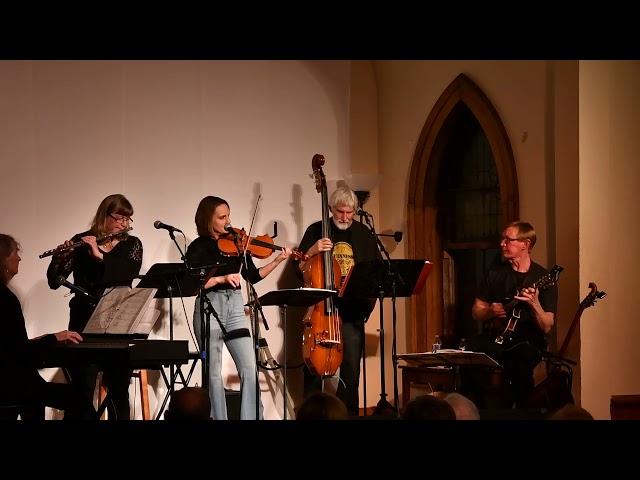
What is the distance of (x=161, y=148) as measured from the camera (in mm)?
6973

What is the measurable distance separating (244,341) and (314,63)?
9.09 feet

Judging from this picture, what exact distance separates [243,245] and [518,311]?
6.06ft

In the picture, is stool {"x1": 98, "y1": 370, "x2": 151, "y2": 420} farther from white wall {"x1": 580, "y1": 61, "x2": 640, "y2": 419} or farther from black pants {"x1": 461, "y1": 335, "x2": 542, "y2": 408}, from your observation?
white wall {"x1": 580, "y1": 61, "x2": 640, "y2": 419}

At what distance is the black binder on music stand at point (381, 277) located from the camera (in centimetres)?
558

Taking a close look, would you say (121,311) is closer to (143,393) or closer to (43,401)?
(43,401)

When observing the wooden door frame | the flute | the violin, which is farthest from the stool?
the wooden door frame

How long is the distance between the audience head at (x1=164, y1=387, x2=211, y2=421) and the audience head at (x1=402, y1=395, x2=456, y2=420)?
66 cm

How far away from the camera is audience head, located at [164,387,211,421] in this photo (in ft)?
9.31

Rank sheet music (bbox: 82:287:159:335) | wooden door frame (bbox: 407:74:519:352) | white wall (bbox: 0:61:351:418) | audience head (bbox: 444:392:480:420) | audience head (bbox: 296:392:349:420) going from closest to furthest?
audience head (bbox: 296:392:349:420)
audience head (bbox: 444:392:480:420)
sheet music (bbox: 82:287:159:335)
white wall (bbox: 0:61:351:418)
wooden door frame (bbox: 407:74:519:352)

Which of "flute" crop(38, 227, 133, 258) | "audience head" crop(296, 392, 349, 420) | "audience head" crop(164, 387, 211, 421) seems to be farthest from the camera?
"flute" crop(38, 227, 133, 258)

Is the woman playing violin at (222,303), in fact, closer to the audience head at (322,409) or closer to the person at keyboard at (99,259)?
the person at keyboard at (99,259)

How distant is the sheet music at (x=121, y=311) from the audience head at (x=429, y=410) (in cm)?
249
